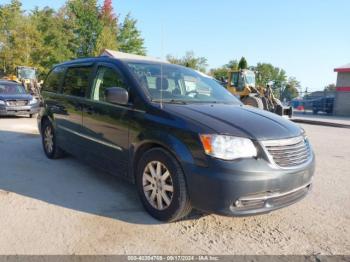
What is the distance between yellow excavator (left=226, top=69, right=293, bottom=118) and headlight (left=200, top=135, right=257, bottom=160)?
11351mm

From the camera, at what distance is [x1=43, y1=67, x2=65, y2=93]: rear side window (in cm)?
567

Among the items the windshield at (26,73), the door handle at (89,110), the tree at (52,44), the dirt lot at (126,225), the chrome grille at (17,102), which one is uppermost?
the tree at (52,44)

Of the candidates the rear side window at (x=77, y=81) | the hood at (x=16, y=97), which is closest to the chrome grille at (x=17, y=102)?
the hood at (x=16, y=97)

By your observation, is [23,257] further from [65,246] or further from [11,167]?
[11,167]

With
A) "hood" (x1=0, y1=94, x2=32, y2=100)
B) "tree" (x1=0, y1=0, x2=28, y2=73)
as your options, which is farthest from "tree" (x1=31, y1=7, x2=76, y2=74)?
"hood" (x1=0, y1=94, x2=32, y2=100)

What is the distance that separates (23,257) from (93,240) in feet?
1.98

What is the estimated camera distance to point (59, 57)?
35406 mm

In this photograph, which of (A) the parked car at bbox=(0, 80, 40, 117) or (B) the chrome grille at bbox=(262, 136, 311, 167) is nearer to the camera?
(B) the chrome grille at bbox=(262, 136, 311, 167)

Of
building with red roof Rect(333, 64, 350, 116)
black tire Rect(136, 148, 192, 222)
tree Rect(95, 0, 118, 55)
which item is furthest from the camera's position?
tree Rect(95, 0, 118, 55)

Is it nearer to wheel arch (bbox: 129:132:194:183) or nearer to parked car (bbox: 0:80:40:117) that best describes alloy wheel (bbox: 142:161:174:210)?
wheel arch (bbox: 129:132:194:183)

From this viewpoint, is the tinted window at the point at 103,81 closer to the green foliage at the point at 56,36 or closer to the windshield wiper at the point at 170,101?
the windshield wiper at the point at 170,101

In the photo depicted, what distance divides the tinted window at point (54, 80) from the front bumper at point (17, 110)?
7.19m

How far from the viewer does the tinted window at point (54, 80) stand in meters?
5.68

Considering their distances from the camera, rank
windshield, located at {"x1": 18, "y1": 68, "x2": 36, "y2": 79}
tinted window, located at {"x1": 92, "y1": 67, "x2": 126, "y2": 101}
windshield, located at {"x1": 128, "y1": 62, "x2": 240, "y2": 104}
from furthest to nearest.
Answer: windshield, located at {"x1": 18, "y1": 68, "x2": 36, "y2": 79} → tinted window, located at {"x1": 92, "y1": 67, "x2": 126, "y2": 101} → windshield, located at {"x1": 128, "y1": 62, "x2": 240, "y2": 104}
